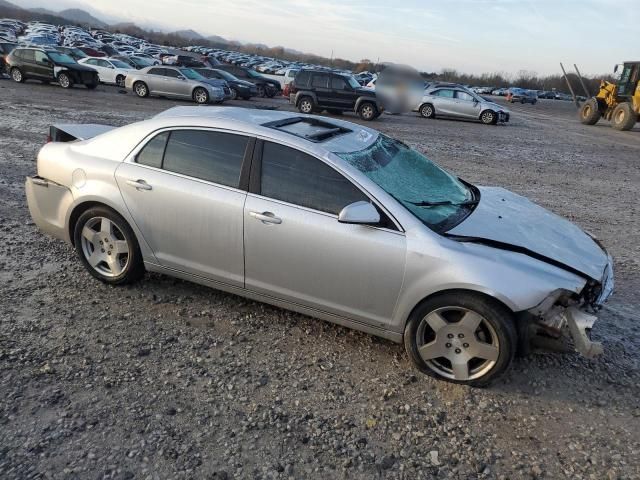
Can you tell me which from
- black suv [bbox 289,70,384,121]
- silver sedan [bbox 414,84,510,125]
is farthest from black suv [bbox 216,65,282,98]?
silver sedan [bbox 414,84,510,125]

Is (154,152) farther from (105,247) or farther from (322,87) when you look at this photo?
(322,87)

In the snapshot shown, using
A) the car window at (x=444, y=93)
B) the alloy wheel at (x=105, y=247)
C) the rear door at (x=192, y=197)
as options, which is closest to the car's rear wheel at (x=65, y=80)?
the car window at (x=444, y=93)

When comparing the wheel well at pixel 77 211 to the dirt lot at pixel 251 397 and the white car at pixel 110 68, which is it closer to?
the dirt lot at pixel 251 397

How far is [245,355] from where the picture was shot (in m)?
3.57

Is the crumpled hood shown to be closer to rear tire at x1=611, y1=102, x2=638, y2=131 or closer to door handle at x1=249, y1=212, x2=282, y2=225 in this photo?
door handle at x1=249, y1=212, x2=282, y2=225

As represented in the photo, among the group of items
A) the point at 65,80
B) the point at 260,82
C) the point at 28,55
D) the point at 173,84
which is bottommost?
the point at 65,80

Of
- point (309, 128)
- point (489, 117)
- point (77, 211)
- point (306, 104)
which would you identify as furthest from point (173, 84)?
point (309, 128)

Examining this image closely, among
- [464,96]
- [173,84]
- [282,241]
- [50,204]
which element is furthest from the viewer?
[464,96]

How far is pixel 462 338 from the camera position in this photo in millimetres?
3273

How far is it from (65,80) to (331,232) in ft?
71.6

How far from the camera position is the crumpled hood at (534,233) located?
3367mm

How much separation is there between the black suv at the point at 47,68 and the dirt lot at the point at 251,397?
19.0 meters

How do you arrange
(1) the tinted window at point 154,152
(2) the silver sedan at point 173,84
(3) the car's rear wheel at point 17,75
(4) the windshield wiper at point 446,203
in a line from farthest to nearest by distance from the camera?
(3) the car's rear wheel at point 17,75, (2) the silver sedan at point 173,84, (1) the tinted window at point 154,152, (4) the windshield wiper at point 446,203

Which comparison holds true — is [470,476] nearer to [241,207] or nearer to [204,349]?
[204,349]
